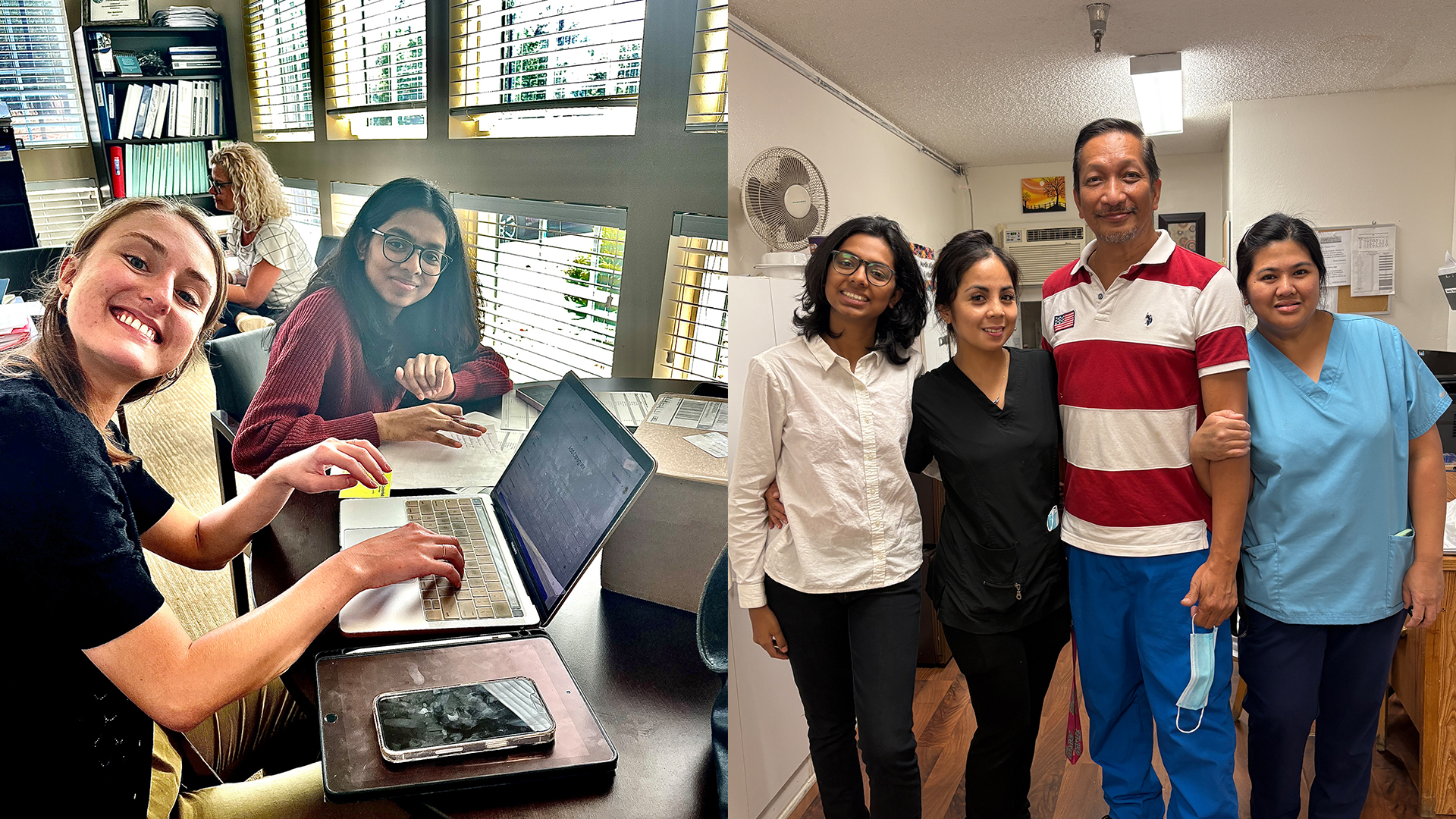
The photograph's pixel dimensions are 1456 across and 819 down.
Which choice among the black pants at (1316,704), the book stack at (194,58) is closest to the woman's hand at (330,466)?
the book stack at (194,58)

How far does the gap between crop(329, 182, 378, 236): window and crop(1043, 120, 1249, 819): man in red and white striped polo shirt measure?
1.43 meters

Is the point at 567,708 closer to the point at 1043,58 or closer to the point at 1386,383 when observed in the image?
the point at 1386,383

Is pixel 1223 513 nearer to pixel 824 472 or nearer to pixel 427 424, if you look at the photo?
pixel 824 472

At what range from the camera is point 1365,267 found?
9.16 ft

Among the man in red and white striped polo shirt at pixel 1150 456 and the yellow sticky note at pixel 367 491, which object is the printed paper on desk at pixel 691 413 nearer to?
the yellow sticky note at pixel 367 491

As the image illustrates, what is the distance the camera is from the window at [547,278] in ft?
3.09

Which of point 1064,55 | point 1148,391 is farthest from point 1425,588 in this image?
point 1064,55

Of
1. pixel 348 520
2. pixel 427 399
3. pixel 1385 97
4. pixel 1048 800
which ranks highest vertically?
pixel 1385 97

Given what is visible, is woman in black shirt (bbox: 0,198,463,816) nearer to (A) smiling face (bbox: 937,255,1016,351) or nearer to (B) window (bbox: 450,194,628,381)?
(B) window (bbox: 450,194,628,381)

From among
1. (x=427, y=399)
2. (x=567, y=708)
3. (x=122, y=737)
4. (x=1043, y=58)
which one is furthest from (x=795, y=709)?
(x=1043, y=58)

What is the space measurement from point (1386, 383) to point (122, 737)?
87.8 inches

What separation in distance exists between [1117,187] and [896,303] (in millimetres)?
491

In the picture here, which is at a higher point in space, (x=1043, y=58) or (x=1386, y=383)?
(x=1043, y=58)

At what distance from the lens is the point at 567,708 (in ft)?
3.20
